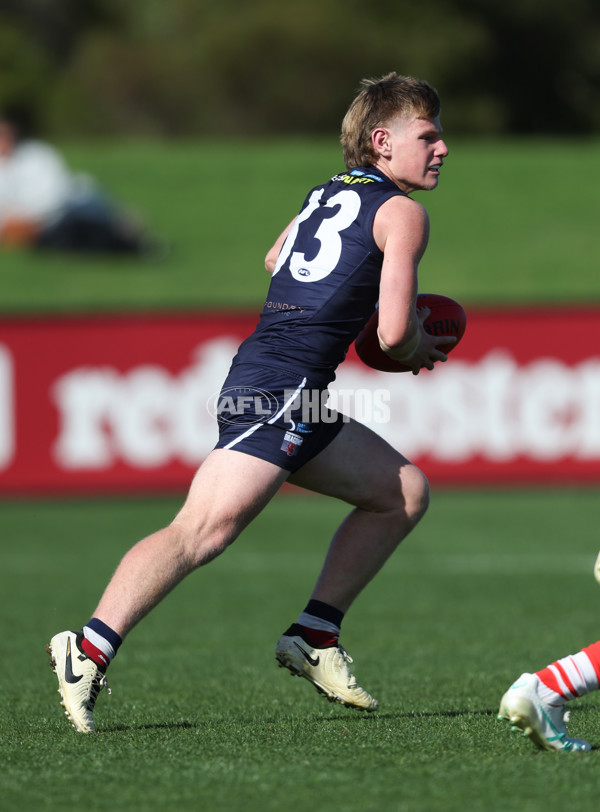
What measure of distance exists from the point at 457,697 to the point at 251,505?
1299 mm

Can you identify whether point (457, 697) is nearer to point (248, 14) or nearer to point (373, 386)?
point (373, 386)

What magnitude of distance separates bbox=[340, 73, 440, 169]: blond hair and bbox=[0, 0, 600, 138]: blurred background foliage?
25250 mm

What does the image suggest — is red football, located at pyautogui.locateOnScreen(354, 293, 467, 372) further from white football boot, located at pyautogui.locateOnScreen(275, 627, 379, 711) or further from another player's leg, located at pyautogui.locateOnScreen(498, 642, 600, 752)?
another player's leg, located at pyautogui.locateOnScreen(498, 642, 600, 752)

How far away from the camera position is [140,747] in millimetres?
4062

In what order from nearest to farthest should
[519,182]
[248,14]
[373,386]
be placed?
1. [373,386]
2. [519,182]
3. [248,14]

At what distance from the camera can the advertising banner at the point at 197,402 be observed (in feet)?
41.4

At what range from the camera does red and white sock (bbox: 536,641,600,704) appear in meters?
3.85

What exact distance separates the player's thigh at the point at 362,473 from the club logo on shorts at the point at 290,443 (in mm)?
194

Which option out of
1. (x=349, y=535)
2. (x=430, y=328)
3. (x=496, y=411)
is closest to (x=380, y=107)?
(x=430, y=328)

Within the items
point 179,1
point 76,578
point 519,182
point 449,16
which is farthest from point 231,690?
point 179,1

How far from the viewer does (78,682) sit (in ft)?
13.9

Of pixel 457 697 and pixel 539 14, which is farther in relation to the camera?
pixel 539 14

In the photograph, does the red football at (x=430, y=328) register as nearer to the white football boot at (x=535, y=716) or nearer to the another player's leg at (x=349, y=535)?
the another player's leg at (x=349, y=535)

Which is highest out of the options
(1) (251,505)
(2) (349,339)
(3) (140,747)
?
(2) (349,339)
